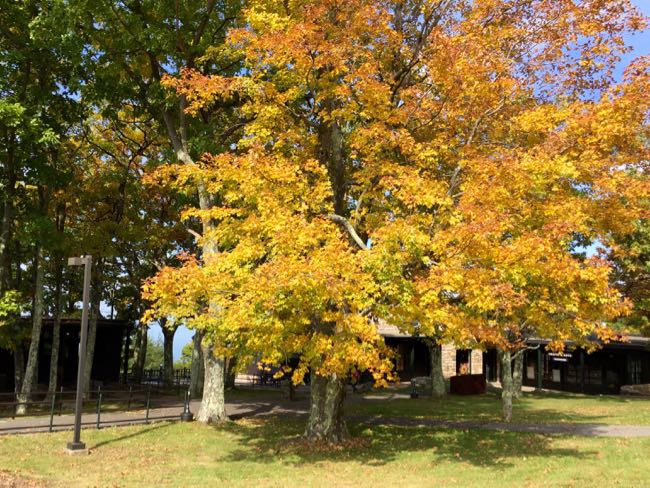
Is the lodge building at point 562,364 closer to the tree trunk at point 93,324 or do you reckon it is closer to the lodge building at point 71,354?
the lodge building at point 71,354

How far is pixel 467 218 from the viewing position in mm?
11148

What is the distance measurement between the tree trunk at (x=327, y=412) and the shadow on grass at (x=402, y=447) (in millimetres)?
405

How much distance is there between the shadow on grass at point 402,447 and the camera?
12.7 meters

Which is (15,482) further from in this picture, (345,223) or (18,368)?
(18,368)

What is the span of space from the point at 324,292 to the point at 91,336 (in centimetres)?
1838

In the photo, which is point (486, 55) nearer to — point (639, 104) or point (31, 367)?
point (639, 104)

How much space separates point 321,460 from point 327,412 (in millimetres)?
2000

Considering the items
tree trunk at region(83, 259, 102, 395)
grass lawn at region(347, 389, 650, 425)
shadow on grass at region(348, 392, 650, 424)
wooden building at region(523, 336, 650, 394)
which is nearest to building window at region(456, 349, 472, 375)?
wooden building at region(523, 336, 650, 394)

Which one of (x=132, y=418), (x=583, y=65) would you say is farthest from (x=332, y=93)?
(x=132, y=418)

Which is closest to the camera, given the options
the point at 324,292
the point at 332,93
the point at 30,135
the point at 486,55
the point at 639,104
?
the point at 324,292

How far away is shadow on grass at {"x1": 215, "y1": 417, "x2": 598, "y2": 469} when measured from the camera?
12.7 metres

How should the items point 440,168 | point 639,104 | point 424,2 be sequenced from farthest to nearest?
point 424,2, point 440,168, point 639,104

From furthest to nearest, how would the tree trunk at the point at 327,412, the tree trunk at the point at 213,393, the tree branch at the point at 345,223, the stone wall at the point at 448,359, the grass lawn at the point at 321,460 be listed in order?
the stone wall at the point at 448,359 → the tree trunk at the point at 213,393 → the tree trunk at the point at 327,412 → the tree branch at the point at 345,223 → the grass lawn at the point at 321,460

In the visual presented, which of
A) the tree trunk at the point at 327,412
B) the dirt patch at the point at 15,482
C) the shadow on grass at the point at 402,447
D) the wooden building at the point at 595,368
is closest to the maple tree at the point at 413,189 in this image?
the tree trunk at the point at 327,412
